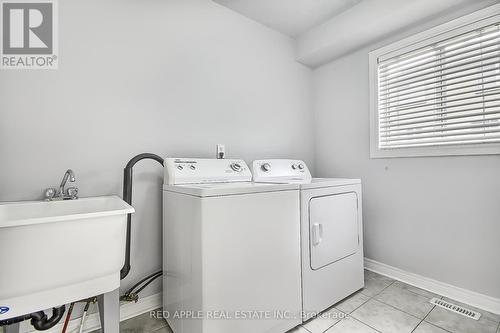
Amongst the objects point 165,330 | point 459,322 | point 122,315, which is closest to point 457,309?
point 459,322

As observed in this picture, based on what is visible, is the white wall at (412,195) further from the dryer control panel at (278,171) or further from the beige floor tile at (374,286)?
the dryer control panel at (278,171)

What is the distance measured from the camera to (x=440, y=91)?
71.5 inches

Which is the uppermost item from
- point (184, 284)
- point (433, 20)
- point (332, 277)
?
point (433, 20)

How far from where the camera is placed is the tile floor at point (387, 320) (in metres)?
1.40

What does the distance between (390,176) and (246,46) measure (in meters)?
1.83

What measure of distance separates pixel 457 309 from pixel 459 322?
18 cm

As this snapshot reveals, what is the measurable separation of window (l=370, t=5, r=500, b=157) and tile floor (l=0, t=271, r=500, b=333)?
112 centimetres

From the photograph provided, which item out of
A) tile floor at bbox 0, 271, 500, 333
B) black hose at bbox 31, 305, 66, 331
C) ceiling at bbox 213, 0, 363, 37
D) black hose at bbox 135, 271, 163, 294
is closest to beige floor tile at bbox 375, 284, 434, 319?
tile floor at bbox 0, 271, 500, 333

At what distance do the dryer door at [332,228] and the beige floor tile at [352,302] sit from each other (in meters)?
0.34

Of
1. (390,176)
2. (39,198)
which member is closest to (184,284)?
(39,198)

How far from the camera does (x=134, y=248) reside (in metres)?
1.58

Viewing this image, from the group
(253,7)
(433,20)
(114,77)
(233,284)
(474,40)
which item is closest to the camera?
(233,284)

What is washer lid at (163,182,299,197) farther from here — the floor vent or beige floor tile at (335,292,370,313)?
the floor vent

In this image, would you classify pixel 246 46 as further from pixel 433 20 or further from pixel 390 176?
pixel 390 176
